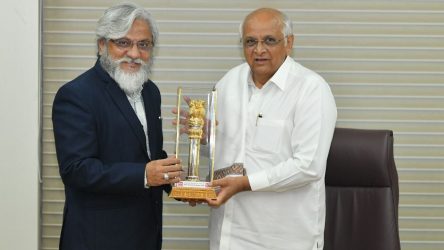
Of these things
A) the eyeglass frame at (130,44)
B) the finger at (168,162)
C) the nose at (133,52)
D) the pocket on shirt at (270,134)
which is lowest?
the finger at (168,162)

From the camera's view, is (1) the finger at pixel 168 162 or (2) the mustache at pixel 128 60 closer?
(1) the finger at pixel 168 162

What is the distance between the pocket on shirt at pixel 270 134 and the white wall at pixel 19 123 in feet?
5.19

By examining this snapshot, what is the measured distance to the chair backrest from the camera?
2.67 meters

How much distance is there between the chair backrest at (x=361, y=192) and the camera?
105 inches

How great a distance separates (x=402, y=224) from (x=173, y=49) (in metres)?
1.63

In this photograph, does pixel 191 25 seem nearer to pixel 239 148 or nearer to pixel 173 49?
pixel 173 49

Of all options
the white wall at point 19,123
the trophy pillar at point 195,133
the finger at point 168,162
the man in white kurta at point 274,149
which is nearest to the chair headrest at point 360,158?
the man in white kurta at point 274,149

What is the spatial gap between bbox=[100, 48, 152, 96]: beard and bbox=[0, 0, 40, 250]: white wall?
4.21 ft

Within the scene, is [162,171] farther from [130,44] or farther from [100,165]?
[130,44]

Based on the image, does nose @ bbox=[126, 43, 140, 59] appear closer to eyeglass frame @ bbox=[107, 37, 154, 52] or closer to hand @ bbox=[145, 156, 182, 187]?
eyeglass frame @ bbox=[107, 37, 154, 52]

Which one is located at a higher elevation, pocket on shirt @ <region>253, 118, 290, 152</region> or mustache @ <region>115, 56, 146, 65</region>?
mustache @ <region>115, 56, 146, 65</region>

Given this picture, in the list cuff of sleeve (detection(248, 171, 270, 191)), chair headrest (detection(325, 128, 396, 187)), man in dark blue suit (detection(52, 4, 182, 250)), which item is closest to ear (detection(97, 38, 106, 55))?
man in dark blue suit (detection(52, 4, 182, 250))

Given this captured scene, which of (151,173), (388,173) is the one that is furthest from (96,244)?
(388,173)

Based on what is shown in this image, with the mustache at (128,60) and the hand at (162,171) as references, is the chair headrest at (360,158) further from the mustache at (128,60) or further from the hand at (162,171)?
the mustache at (128,60)
